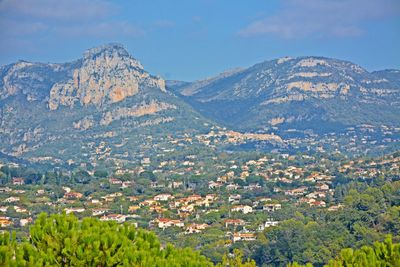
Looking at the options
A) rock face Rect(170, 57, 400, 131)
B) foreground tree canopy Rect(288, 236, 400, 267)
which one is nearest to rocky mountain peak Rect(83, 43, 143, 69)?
rock face Rect(170, 57, 400, 131)

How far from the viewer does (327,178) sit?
89875 mm

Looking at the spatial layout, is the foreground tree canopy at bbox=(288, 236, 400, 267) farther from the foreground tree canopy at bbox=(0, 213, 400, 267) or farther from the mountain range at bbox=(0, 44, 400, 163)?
the mountain range at bbox=(0, 44, 400, 163)

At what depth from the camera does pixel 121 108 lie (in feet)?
515

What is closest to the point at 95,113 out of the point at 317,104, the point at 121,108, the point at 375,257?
the point at 121,108

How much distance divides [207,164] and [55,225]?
102 metres

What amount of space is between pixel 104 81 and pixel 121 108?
7614 millimetres

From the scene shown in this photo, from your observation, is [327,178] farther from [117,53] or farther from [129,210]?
[117,53]

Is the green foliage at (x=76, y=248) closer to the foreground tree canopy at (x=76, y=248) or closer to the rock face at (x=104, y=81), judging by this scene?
the foreground tree canopy at (x=76, y=248)

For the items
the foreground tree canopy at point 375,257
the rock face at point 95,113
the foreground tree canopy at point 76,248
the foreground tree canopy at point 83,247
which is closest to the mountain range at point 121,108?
the rock face at point 95,113

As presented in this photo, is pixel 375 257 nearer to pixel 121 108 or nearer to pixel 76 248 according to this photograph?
pixel 76 248

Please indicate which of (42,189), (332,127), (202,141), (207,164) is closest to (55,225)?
(42,189)

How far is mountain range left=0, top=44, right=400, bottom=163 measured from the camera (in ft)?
501

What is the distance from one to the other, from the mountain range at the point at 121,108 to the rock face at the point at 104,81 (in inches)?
8.3

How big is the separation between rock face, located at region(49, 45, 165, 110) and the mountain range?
0.69 feet
